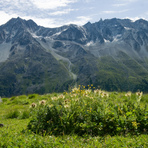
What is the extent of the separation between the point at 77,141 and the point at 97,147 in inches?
41.5

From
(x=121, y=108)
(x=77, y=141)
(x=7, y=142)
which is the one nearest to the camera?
(x=7, y=142)

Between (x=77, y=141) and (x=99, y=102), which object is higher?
(x=99, y=102)

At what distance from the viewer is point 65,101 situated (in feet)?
31.9

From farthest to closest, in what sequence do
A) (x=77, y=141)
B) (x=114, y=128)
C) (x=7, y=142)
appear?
(x=114, y=128)
(x=77, y=141)
(x=7, y=142)

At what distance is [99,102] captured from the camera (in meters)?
9.41

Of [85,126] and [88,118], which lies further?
[88,118]

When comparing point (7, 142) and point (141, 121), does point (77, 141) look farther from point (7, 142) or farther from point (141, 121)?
point (141, 121)

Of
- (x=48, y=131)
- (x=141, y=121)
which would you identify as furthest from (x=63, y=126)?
(x=141, y=121)

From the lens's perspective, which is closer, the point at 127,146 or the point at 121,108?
the point at 127,146

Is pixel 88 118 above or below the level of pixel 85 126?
above

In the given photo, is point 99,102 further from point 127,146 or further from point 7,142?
point 7,142

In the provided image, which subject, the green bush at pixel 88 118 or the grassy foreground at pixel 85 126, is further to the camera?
the green bush at pixel 88 118

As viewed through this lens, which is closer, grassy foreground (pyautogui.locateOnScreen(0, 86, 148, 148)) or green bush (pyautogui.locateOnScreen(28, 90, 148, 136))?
grassy foreground (pyautogui.locateOnScreen(0, 86, 148, 148))

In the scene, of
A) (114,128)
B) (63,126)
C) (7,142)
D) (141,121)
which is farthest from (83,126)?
(7,142)
